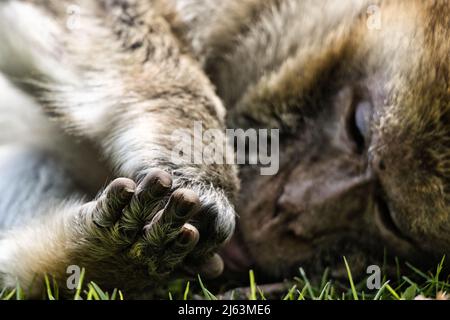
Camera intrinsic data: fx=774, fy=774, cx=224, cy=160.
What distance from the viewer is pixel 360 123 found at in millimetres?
2928

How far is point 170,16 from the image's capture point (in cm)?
332

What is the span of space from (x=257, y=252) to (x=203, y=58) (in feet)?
3.00

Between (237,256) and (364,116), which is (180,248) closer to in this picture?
(237,256)

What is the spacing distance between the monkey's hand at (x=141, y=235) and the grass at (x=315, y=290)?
73 millimetres

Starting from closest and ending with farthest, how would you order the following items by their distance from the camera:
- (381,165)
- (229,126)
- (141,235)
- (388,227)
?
(141,235), (381,165), (388,227), (229,126)

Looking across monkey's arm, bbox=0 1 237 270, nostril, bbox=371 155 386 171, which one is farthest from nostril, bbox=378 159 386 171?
monkey's arm, bbox=0 1 237 270

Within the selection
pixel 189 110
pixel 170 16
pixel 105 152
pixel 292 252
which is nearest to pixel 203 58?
pixel 170 16

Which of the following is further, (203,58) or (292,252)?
(203,58)

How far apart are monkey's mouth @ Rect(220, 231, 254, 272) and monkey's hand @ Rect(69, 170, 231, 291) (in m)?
0.39

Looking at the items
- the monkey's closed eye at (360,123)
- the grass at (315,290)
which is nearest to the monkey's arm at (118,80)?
the grass at (315,290)

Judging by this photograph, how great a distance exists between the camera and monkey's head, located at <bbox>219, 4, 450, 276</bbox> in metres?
2.70

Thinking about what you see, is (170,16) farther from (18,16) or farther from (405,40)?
(405,40)

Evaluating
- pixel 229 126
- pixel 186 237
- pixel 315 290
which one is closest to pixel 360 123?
pixel 229 126

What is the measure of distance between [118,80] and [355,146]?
944 millimetres
